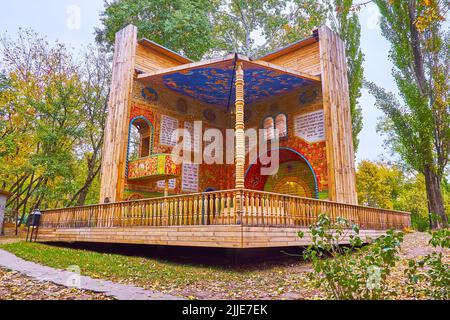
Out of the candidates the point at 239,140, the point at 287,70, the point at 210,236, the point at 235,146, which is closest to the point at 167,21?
the point at 235,146

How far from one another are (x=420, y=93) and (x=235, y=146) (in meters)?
8.90

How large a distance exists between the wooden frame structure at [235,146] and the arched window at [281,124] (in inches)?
3.5

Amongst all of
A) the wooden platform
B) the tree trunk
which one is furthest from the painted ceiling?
the tree trunk

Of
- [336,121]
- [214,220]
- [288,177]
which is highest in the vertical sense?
[336,121]

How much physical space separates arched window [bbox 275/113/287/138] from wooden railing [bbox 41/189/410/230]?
516 cm

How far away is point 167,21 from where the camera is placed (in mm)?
18812

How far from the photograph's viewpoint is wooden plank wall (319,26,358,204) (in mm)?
12555

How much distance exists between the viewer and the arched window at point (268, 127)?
51.0ft

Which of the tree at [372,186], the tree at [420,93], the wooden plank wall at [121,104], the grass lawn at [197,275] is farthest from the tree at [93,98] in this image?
the tree at [372,186]

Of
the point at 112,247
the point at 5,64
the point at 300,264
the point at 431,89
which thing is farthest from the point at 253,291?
the point at 5,64

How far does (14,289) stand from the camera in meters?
5.00

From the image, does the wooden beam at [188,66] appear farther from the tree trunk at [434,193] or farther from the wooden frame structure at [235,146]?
the tree trunk at [434,193]

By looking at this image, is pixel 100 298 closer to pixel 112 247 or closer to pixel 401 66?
pixel 112 247

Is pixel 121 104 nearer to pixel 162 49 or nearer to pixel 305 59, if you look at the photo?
pixel 162 49
